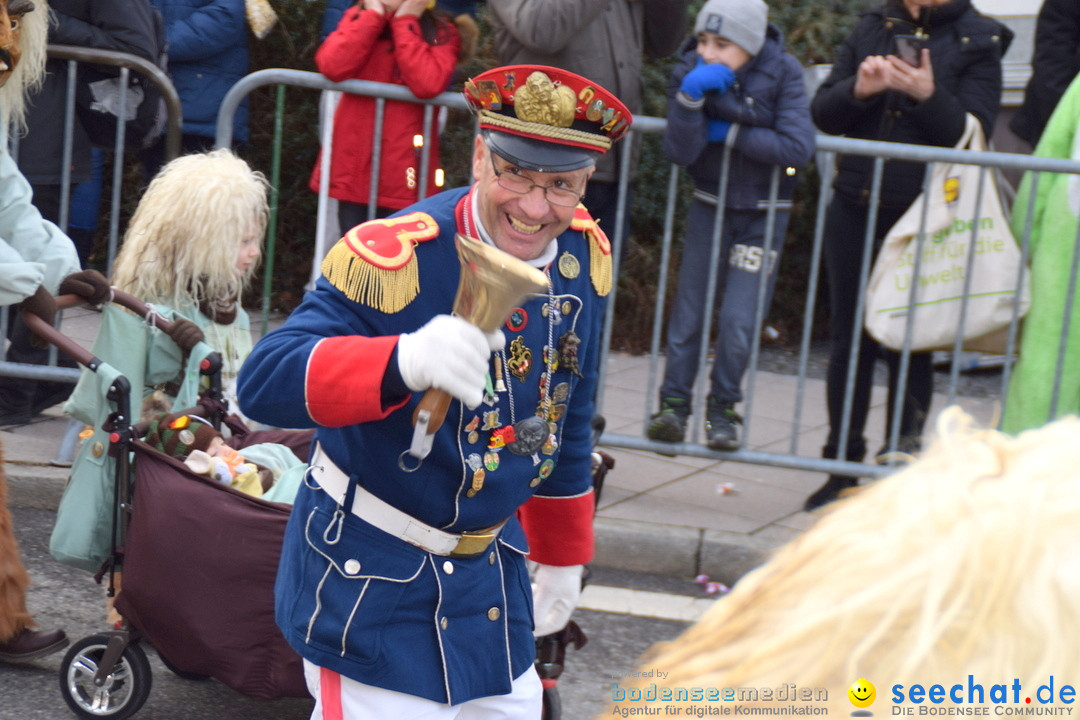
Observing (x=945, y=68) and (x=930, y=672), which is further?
(x=945, y=68)

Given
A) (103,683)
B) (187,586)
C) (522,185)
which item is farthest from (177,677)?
(522,185)

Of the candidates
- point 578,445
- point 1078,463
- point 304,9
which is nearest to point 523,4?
point 578,445

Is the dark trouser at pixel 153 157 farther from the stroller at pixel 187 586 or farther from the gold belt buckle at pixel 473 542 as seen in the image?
the gold belt buckle at pixel 473 542

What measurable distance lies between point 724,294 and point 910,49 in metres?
1.16

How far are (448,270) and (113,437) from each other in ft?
4.76

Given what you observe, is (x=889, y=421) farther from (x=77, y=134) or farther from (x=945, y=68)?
(x=77, y=134)

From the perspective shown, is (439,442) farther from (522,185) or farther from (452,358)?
(522,185)

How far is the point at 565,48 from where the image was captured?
5.09m

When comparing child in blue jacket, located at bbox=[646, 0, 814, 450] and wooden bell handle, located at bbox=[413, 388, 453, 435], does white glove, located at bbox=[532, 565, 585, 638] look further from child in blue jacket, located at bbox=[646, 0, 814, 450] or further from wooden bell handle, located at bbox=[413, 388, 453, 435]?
child in blue jacket, located at bbox=[646, 0, 814, 450]

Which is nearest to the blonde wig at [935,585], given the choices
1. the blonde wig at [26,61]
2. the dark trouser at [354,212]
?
the blonde wig at [26,61]

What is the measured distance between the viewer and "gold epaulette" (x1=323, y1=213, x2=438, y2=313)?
2176mm

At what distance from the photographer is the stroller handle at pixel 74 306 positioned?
3.41 meters

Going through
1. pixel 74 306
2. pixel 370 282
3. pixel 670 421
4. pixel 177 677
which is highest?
pixel 370 282

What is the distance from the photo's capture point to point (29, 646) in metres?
3.65
